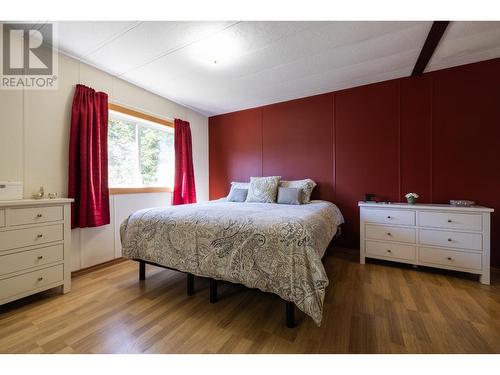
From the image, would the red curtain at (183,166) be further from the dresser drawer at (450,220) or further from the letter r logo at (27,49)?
the dresser drawer at (450,220)

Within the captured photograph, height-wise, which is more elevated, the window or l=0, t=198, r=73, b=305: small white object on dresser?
the window

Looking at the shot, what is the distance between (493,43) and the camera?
77.7 inches

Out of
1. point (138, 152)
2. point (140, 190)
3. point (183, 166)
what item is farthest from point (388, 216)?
point (138, 152)

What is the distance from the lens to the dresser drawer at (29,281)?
1.54 meters

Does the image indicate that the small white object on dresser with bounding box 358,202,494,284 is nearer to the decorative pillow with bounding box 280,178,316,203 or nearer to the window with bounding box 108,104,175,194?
the decorative pillow with bounding box 280,178,316,203

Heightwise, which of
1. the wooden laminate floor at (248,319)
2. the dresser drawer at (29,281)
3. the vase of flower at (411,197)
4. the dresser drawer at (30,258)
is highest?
the vase of flower at (411,197)

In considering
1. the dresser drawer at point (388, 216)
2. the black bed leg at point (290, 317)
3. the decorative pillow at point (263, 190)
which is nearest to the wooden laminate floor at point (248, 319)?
the black bed leg at point (290, 317)

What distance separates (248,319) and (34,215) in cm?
187

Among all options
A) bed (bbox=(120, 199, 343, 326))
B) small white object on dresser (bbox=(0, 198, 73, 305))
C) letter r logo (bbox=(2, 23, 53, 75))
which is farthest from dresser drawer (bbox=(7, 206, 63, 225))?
letter r logo (bbox=(2, 23, 53, 75))

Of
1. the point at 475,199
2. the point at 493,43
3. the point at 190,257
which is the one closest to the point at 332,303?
the point at 190,257

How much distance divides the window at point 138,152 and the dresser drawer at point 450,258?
341 cm

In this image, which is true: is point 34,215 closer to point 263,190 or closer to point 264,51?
point 263,190

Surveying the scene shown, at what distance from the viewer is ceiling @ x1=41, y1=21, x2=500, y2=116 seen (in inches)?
69.1
